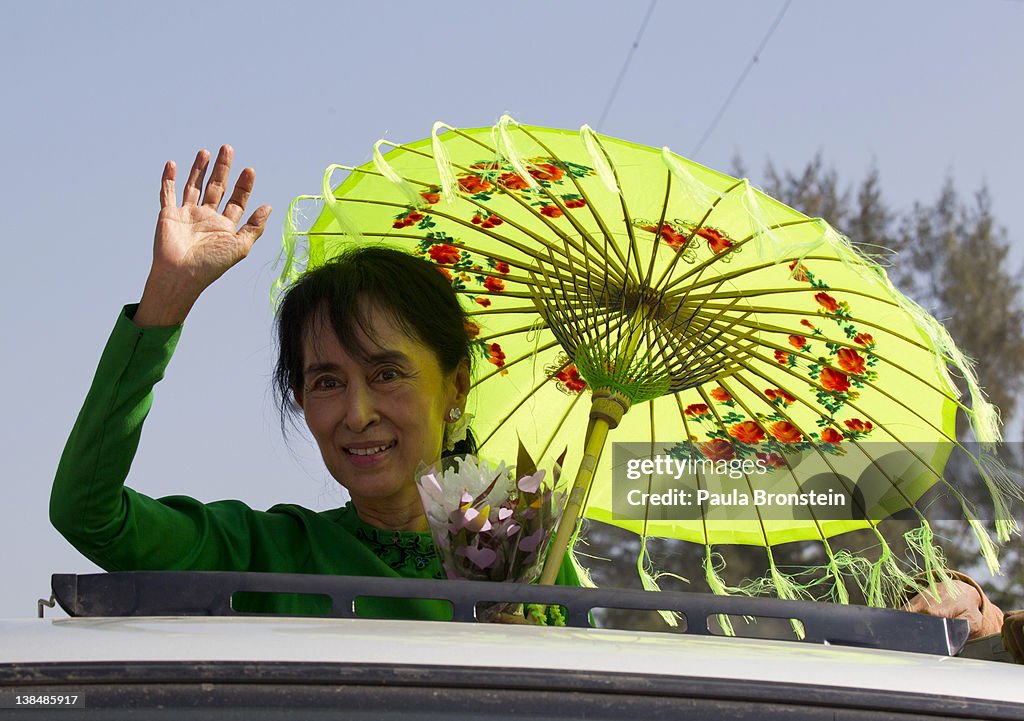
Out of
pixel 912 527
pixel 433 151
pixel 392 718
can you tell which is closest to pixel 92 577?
pixel 392 718

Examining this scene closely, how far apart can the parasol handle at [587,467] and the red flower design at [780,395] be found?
603 millimetres

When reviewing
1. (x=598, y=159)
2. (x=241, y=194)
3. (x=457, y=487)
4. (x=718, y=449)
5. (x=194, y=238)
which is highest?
(x=598, y=159)

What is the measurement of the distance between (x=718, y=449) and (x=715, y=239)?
737 mm

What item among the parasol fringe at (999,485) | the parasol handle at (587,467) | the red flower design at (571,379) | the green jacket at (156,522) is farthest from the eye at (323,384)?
the parasol fringe at (999,485)

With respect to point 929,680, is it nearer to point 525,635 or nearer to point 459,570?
point 525,635

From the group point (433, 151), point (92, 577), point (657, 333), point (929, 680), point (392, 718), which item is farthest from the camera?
point (657, 333)

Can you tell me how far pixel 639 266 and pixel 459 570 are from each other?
1.06 m

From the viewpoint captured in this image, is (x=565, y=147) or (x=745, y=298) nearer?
(x=565, y=147)

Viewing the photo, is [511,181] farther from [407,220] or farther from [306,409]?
[306,409]

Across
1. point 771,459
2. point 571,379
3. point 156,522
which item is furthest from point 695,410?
point 156,522

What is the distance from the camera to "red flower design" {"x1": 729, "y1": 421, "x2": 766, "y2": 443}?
3443 mm

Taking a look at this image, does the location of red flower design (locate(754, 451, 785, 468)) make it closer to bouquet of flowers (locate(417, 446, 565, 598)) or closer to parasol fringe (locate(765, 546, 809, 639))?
parasol fringe (locate(765, 546, 809, 639))

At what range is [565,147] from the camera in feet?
9.12

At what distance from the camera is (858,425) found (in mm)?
3293
